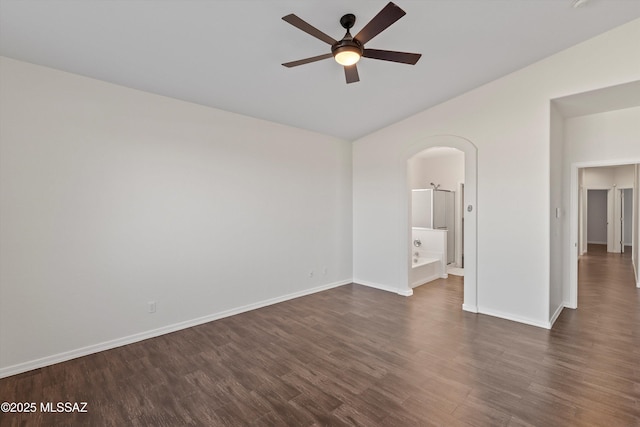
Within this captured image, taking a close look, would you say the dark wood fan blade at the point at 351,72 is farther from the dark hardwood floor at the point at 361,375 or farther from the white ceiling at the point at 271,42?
the dark hardwood floor at the point at 361,375

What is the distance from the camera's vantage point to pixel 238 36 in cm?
272

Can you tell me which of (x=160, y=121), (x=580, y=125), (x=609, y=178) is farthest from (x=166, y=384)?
(x=609, y=178)

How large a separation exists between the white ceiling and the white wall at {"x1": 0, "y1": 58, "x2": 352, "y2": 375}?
368mm

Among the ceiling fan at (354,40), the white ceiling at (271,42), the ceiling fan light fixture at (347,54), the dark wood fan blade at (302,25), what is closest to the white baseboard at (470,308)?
the white ceiling at (271,42)

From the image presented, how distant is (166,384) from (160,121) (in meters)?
2.93

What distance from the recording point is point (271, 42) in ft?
9.30

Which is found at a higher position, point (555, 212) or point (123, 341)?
point (555, 212)

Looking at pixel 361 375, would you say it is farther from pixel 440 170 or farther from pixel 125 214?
pixel 440 170

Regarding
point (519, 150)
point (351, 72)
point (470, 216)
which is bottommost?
point (470, 216)

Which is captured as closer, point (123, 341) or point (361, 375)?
point (361, 375)

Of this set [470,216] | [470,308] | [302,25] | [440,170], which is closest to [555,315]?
[470,308]

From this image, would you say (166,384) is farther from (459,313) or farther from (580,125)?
(580,125)

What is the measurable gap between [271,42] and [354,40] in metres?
0.94

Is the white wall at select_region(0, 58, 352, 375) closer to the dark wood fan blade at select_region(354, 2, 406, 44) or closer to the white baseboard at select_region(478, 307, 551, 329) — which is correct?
the dark wood fan blade at select_region(354, 2, 406, 44)
